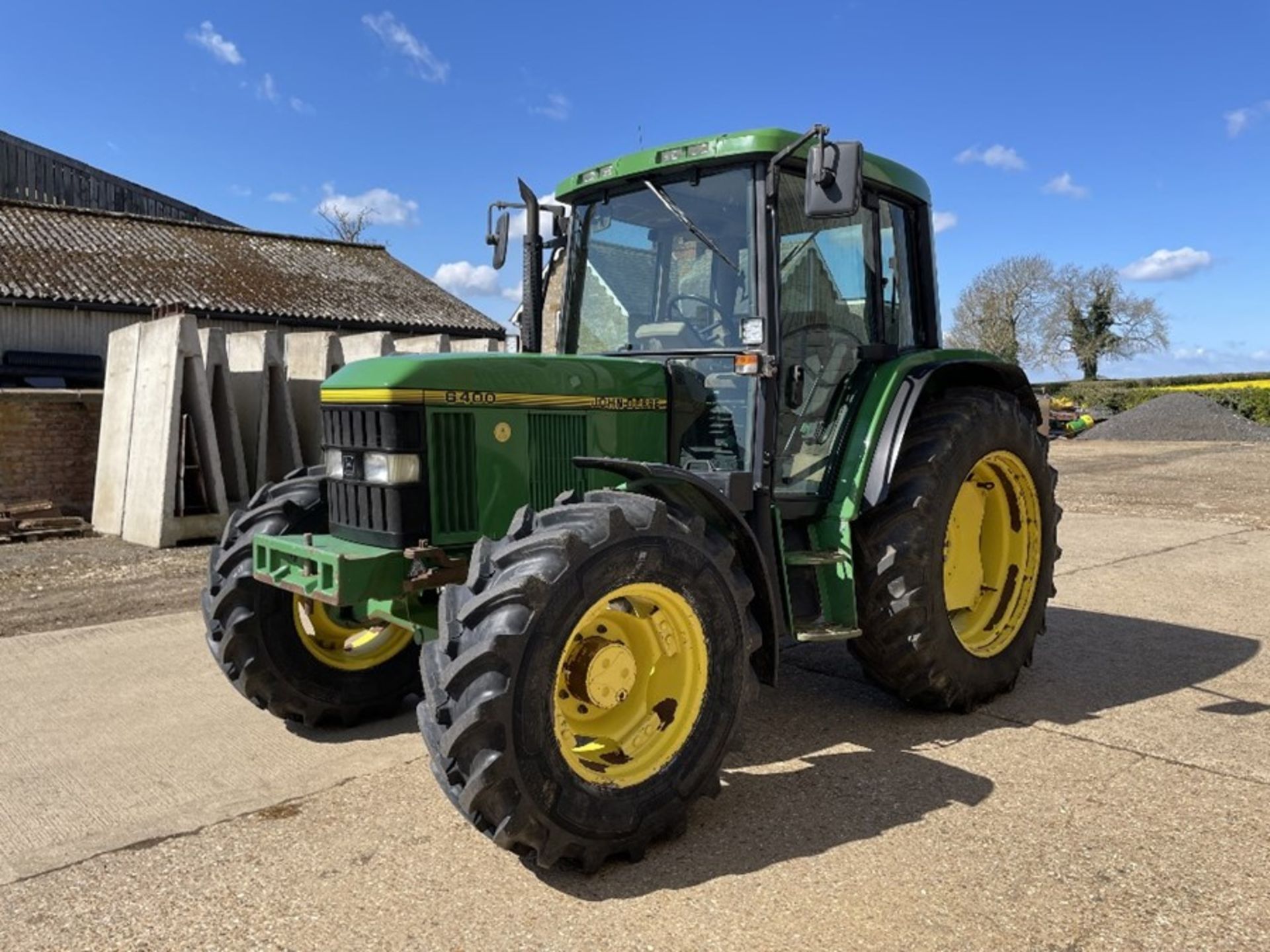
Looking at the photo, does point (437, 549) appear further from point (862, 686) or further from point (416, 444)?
point (862, 686)

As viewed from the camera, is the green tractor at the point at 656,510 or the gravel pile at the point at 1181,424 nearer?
the green tractor at the point at 656,510

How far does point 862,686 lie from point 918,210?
240cm

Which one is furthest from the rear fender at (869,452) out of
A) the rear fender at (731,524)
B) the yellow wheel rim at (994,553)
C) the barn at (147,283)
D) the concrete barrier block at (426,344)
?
the barn at (147,283)

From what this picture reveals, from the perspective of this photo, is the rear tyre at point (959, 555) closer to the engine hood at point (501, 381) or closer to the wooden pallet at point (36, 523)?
the engine hood at point (501, 381)

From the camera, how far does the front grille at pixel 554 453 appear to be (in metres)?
3.76

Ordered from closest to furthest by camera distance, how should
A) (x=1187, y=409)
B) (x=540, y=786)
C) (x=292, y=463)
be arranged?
(x=540, y=786) < (x=292, y=463) < (x=1187, y=409)

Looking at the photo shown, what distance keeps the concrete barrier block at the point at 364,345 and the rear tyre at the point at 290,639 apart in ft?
23.1

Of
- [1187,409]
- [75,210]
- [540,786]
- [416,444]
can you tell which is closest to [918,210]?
[416,444]

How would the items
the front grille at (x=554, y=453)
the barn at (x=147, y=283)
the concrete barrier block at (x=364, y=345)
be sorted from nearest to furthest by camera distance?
the front grille at (x=554, y=453) → the concrete barrier block at (x=364, y=345) → the barn at (x=147, y=283)

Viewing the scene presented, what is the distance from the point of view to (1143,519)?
37.3 ft

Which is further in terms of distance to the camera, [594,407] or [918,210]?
[918,210]

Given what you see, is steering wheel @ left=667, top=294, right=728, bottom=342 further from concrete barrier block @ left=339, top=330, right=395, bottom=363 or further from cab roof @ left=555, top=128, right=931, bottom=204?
concrete barrier block @ left=339, top=330, right=395, bottom=363

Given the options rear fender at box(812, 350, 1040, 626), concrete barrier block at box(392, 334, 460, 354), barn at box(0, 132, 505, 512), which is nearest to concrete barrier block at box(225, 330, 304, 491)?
concrete barrier block at box(392, 334, 460, 354)

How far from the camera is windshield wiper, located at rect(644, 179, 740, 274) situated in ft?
13.6
